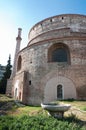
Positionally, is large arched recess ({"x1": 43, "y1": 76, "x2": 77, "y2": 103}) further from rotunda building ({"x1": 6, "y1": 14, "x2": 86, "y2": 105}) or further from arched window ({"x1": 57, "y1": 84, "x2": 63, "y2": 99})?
arched window ({"x1": 57, "y1": 84, "x2": 63, "y2": 99})

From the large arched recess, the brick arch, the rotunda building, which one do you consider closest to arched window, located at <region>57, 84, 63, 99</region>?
the rotunda building

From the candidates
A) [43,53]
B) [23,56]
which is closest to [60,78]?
[43,53]

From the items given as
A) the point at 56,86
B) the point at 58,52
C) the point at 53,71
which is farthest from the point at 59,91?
the point at 58,52

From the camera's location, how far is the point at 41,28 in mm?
19719

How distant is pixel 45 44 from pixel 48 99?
18.2ft

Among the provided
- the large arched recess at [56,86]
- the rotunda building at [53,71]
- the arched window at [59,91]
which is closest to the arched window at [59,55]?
the rotunda building at [53,71]

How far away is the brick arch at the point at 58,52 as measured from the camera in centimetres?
1484

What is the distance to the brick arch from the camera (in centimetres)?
1484

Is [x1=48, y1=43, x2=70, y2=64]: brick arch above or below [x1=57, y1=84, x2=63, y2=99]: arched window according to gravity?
above

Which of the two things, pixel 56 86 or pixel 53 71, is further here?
pixel 53 71

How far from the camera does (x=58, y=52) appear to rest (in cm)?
1541

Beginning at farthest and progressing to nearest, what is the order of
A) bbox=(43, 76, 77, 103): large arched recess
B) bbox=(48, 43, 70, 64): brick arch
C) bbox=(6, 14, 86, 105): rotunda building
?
bbox=(48, 43, 70, 64): brick arch → bbox=(6, 14, 86, 105): rotunda building → bbox=(43, 76, 77, 103): large arched recess

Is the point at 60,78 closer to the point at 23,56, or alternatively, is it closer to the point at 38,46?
the point at 38,46

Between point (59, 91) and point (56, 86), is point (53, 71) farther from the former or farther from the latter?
point (59, 91)
